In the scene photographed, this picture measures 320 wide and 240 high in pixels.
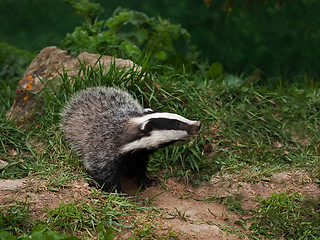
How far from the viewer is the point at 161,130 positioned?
17.5 ft

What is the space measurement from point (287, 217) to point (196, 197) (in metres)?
1.19

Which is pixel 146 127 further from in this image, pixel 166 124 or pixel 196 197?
pixel 196 197

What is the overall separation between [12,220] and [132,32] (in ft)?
15.1

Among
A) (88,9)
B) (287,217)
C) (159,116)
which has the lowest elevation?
(287,217)

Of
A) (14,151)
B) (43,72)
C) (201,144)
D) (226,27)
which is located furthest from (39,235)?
(226,27)

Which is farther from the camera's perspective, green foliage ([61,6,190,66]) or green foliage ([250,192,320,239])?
green foliage ([61,6,190,66])

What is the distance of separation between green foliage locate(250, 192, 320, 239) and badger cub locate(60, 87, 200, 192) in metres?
1.18

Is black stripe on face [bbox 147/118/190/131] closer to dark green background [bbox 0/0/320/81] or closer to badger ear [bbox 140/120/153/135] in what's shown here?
badger ear [bbox 140/120/153/135]

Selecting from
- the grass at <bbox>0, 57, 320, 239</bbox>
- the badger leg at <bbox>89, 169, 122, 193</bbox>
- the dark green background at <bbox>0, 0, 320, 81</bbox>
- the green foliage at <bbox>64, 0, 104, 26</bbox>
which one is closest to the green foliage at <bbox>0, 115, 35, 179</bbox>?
the grass at <bbox>0, 57, 320, 239</bbox>

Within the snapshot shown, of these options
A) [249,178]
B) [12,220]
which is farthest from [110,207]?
[249,178]

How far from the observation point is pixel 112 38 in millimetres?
7355

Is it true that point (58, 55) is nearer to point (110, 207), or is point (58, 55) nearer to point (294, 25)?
point (110, 207)

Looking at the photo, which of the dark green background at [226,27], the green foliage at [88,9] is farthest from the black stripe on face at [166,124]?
the dark green background at [226,27]

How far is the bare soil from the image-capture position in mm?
4703
